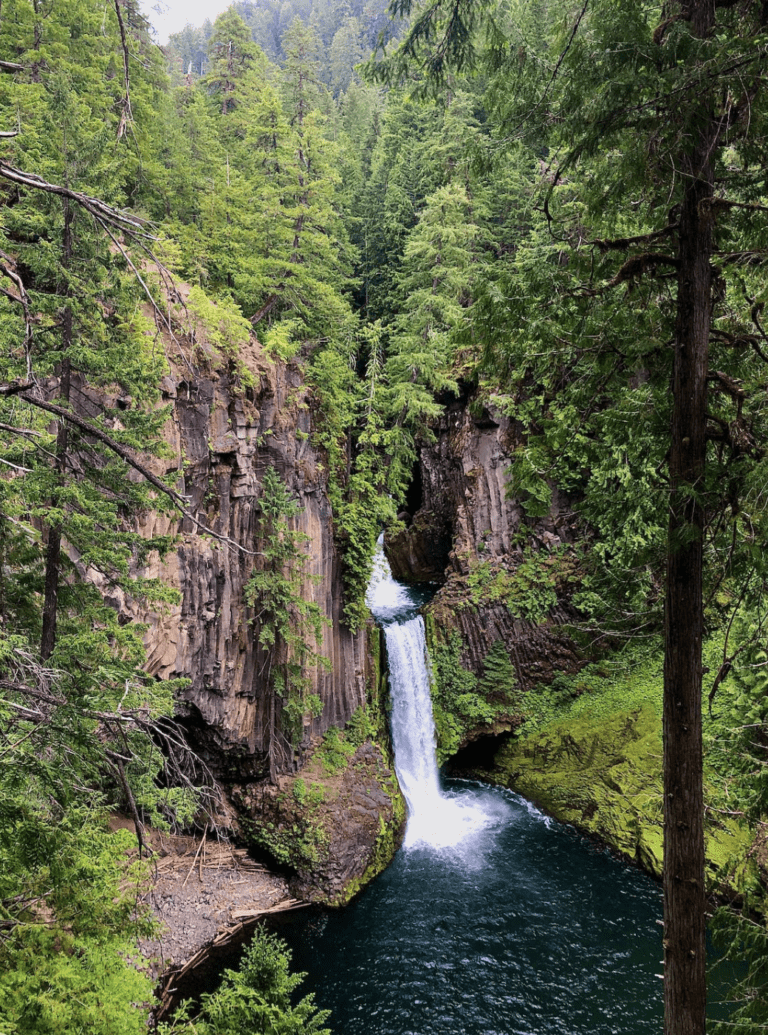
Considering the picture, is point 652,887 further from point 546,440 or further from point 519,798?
point 546,440

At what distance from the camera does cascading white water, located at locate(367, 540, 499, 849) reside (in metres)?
15.3

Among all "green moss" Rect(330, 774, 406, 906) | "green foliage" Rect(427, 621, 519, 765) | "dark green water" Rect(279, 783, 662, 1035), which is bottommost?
"dark green water" Rect(279, 783, 662, 1035)

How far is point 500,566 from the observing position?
1947 centimetres

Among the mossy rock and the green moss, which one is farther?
the mossy rock

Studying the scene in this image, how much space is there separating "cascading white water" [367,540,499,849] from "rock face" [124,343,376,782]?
2.47 meters

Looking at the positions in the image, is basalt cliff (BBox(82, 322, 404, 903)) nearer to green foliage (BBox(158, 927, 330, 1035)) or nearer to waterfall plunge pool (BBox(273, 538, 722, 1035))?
waterfall plunge pool (BBox(273, 538, 722, 1035))

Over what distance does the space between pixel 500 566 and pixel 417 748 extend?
6155 mm

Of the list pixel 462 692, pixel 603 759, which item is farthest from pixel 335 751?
pixel 603 759

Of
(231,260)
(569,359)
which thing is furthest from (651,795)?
(231,260)

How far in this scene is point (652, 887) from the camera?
43.0 feet

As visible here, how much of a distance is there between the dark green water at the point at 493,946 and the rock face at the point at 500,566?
5663mm

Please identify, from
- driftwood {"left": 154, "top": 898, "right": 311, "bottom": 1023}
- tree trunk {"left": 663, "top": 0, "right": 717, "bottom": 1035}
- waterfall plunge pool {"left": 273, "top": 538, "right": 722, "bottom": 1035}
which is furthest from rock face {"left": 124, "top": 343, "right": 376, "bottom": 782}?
tree trunk {"left": 663, "top": 0, "right": 717, "bottom": 1035}

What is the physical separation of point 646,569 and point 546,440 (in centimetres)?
125

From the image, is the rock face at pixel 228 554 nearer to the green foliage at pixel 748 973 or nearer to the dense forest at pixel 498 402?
the dense forest at pixel 498 402
